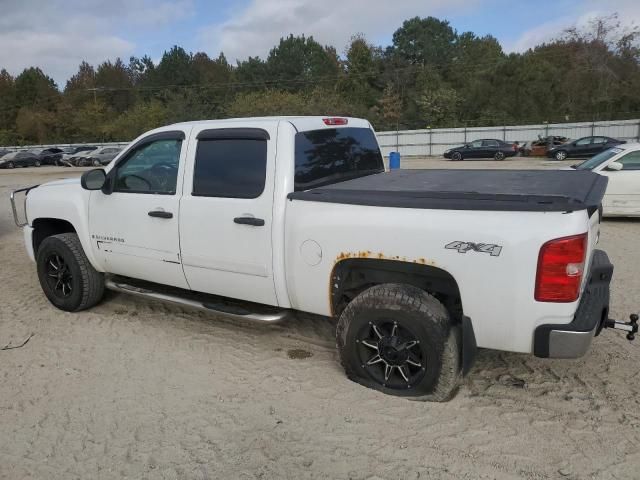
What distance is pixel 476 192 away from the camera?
3285 millimetres

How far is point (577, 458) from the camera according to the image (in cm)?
290

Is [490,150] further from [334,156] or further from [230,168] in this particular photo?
[230,168]

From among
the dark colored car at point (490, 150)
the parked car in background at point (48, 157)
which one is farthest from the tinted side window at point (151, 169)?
the parked car in background at point (48, 157)

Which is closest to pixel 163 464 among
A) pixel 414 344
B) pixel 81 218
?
pixel 414 344

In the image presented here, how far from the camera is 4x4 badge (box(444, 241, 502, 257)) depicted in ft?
9.64

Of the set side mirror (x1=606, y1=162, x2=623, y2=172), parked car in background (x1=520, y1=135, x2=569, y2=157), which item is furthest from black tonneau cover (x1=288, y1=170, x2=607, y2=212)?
parked car in background (x1=520, y1=135, x2=569, y2=157)

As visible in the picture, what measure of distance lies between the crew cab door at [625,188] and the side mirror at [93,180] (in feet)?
27.4

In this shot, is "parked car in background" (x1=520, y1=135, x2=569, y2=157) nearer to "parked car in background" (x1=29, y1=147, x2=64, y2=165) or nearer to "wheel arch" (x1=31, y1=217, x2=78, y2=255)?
"wheel arch" (x1=31, y1=217, x2=78, y2=255)

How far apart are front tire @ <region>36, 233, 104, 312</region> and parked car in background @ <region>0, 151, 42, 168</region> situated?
41012mm

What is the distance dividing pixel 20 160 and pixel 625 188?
43305 millimetres

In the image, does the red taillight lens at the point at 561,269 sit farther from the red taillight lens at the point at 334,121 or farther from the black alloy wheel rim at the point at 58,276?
the black alloy wheel rim at the point at 58,276

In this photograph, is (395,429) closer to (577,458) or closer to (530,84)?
(577,458)

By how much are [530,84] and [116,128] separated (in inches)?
1831

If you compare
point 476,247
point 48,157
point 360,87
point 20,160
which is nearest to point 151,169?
point 476,247
